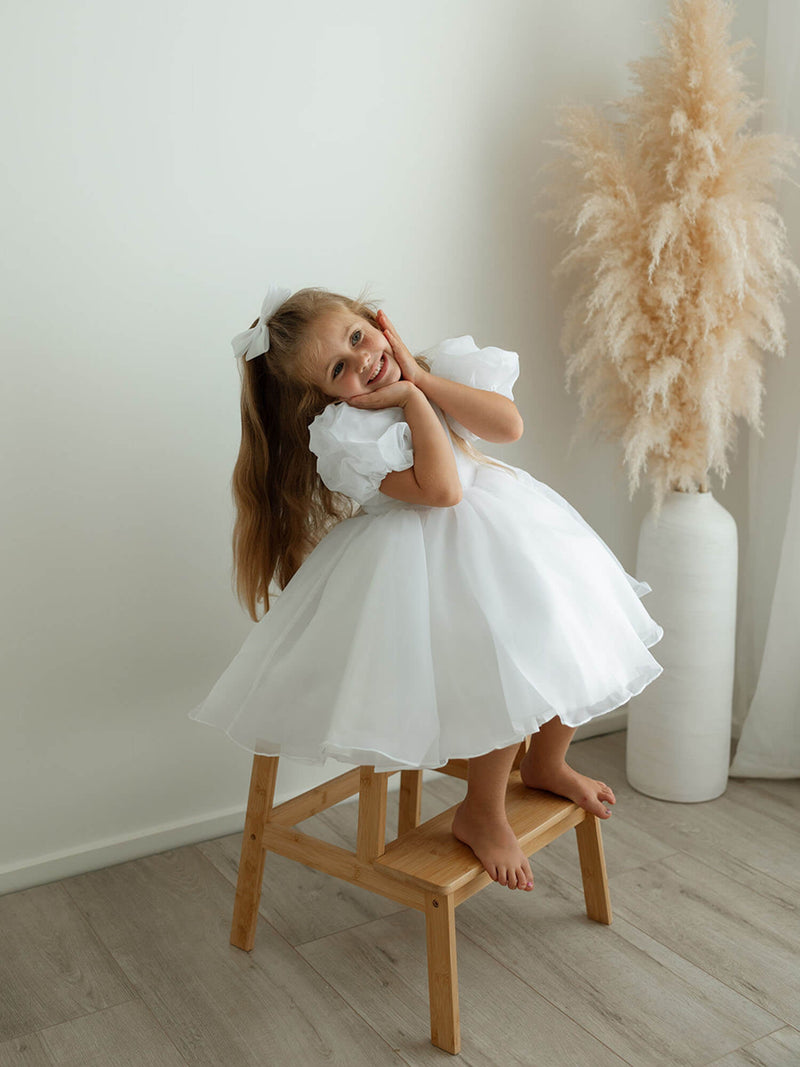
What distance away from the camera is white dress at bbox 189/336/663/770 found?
1.27 metres

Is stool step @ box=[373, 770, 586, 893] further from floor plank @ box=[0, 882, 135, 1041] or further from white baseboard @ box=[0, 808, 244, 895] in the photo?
white baseboard @ box=[0, 808, 244, 895]

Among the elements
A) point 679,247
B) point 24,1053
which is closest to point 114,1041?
point 24,1053

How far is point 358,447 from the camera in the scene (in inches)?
53.6

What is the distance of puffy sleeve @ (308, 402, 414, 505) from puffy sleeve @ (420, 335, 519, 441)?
6.6 inches

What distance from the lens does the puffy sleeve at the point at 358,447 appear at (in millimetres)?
1367

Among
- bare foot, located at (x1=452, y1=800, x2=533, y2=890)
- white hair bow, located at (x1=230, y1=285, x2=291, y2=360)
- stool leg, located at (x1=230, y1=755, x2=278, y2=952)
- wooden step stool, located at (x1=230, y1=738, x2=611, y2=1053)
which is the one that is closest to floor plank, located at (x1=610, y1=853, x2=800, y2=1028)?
wooden step stool, located at (x1=230, y1=738, x2=611, y2=1053)

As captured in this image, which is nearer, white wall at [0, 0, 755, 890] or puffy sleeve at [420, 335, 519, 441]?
puffy sleeve at [420, 335, 519, 441]

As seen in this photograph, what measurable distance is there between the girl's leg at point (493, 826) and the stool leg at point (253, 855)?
32 centimetres

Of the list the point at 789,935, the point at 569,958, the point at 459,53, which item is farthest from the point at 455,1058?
the point at 459,53

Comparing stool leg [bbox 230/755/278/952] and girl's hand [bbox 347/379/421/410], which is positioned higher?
girl's hand [bbox 347/379/421/410]

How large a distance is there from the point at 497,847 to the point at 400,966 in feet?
1.02

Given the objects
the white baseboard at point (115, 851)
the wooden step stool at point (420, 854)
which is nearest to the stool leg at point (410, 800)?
the wooden step stool at point (420, 854)

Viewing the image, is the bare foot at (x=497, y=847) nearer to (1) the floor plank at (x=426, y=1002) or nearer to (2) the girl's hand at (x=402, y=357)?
(1) the floor plank at (x=426, y=1002)

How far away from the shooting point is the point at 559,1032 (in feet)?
4.58
